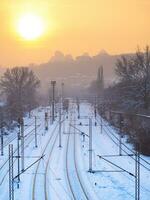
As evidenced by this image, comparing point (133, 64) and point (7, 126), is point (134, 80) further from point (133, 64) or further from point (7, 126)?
point (7, 126)

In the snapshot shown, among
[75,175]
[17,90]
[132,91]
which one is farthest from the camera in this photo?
[17,90]

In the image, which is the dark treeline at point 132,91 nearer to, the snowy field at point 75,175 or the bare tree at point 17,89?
the snowy field at point 75,175

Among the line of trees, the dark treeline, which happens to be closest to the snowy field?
the dark treeline

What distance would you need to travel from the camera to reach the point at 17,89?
77250 mm

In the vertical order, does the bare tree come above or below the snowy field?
above

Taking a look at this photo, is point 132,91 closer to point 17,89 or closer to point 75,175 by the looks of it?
point 17,89

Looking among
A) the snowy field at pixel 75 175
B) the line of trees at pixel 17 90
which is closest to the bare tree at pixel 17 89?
the line of trees at pixel 17 90

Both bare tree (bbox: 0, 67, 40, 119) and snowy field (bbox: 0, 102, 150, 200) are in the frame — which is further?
bare tree (bbox: 0, 67, 40, 119)

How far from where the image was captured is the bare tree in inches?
2881

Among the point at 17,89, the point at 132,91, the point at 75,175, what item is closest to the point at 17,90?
the point at 17,89

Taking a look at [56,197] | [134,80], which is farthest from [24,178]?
[134,80]

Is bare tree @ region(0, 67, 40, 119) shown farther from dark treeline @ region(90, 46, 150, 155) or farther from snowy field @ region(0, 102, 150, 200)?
snowy field @ region(0, 102, 150, 200)

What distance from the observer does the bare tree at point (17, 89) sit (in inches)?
2881

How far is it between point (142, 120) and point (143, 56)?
1824 cm
